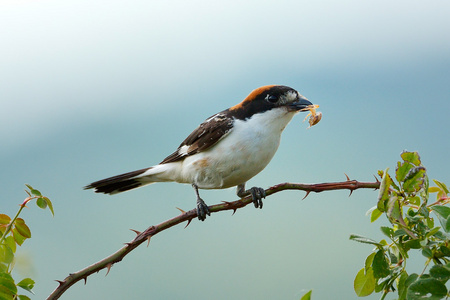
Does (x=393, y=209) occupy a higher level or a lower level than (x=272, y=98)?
lower

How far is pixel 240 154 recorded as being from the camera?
387 centimetres

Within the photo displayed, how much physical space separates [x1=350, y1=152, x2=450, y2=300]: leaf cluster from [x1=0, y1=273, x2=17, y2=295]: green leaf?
1244 mm

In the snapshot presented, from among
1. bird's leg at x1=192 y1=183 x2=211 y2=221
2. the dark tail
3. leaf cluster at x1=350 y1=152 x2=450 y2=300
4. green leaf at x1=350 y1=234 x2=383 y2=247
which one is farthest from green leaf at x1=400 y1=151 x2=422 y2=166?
the dark tail

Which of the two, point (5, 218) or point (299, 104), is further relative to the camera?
point (299, 104)

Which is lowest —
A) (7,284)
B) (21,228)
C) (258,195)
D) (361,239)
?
(258,195)

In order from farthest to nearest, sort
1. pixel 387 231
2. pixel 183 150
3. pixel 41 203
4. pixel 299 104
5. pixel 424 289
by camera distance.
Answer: pixel 183 150 → pixel 299 104 → pixel 41 203 → pixel 387 231 → pixel 424 289

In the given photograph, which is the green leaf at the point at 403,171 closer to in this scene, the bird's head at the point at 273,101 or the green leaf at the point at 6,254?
the green leaf at the point at 6,254

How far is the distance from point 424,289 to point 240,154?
7.74ft

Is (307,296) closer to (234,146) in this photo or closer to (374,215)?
(374,215)

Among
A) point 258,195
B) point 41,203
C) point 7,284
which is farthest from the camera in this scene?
point 258,195

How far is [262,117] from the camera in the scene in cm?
407

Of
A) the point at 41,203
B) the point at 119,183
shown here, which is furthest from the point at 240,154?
the point at 41,203

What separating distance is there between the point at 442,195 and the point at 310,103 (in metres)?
2.07

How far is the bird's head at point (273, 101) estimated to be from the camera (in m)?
4.12
